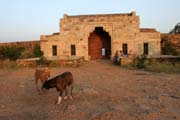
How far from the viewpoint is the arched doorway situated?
113 feet

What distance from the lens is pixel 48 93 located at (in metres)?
11.8

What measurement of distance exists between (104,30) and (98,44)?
3.23 m

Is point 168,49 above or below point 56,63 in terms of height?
above

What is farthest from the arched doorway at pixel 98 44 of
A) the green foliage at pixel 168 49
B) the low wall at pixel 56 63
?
the low wall at pixel 56 63

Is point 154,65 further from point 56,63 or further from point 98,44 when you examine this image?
point 98,44

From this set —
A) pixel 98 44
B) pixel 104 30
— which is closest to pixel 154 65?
pixel 104 30

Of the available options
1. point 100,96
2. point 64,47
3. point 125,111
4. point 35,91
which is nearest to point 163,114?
point 125,111

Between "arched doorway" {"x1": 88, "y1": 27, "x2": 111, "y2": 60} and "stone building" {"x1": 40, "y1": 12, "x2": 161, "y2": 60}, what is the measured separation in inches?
80.3

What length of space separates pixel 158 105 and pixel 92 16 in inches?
913

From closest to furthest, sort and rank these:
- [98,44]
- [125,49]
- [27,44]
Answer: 1. [125,49]
2. [98,44]
3. [27,44]

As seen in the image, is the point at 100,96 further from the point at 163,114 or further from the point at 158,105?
the point at 163,114

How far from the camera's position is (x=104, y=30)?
31.8 metres

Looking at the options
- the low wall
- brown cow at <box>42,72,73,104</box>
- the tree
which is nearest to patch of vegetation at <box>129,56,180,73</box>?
the low wall

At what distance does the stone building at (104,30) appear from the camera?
31266 millimetres
